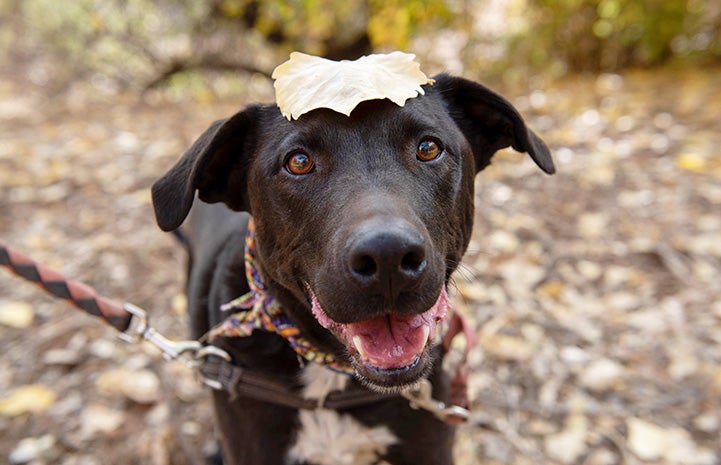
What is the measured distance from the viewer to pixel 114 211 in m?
5.10

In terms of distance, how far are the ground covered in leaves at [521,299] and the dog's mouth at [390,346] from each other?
1.41 m

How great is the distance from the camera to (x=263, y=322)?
2148 millimetres

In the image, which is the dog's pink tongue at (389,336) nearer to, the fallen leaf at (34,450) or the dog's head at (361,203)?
the dog's head at (361,203)

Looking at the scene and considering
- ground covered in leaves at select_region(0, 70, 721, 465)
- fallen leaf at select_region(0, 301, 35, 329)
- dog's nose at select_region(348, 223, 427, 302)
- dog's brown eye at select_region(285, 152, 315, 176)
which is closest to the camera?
dog's nose at select_region(348, 223, 427, 302)

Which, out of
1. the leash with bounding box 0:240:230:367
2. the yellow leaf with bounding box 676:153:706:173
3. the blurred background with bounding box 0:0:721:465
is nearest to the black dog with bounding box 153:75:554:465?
the leash with bounding box 0:240:230:367

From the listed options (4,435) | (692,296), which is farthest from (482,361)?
(4,435)

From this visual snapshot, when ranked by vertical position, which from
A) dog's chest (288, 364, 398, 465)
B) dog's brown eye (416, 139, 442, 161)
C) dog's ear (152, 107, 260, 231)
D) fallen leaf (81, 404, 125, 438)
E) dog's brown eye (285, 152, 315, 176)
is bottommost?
fallen leaf (81, 404, 125, 438)

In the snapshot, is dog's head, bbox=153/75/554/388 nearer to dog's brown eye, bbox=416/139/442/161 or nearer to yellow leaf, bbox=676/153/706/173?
dog's brown eye, bbox=416/139/442/161

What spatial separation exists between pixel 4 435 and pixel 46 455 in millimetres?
253

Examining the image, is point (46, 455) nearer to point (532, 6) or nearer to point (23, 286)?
point (23, 286)

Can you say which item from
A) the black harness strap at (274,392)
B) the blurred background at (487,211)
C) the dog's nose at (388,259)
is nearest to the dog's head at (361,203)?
the dog's nose at (388,259)

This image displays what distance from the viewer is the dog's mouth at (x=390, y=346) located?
1803mm

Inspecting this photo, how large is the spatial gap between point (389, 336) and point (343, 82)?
70 cm

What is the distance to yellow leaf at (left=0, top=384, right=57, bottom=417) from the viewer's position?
3.19m
